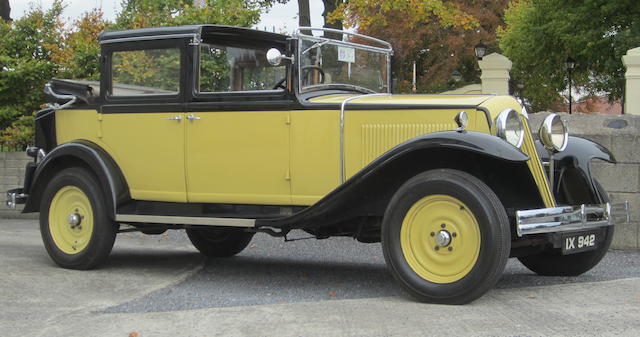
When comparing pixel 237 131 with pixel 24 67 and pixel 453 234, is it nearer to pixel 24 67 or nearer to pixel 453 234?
pixel 453 234

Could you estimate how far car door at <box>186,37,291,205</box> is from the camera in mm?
6613

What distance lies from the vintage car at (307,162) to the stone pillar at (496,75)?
642cm

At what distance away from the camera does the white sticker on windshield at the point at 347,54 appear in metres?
7.31

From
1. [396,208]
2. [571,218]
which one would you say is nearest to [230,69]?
[396,208]

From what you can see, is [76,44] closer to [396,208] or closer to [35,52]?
[35,52]

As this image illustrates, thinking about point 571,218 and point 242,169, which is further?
point 242,169

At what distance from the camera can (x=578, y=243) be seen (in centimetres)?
600

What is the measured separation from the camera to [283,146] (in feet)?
21.5

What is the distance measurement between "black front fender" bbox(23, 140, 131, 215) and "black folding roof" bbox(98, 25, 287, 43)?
3.28 feet

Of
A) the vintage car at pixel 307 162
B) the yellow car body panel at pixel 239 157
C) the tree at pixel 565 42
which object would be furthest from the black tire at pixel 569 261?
the tree at pixel 565 42

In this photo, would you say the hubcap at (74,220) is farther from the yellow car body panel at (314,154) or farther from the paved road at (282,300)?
the yellow car body panel at (314,154)

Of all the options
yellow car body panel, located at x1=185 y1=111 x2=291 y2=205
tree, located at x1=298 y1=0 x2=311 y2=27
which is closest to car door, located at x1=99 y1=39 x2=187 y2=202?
yellow car body panel, located at x1=185 y1=111 x2=291 y2=205

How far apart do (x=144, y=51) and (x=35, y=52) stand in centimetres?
697

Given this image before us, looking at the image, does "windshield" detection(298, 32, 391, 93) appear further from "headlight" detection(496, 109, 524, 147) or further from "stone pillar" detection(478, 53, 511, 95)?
"stone pillar" detection(478, 53, 511, 95)
